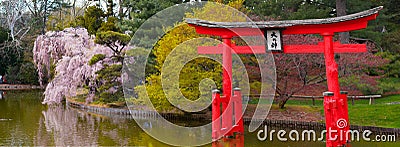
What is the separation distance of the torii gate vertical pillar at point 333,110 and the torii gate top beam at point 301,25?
0.20 meters

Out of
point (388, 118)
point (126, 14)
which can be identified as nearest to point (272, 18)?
point (388, 118)

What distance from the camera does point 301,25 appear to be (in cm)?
809

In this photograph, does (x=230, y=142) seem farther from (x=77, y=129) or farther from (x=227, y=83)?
(x=77, y=129)

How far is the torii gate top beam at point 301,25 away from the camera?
7594 mm

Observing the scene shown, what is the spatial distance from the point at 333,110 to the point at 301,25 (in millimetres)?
1591

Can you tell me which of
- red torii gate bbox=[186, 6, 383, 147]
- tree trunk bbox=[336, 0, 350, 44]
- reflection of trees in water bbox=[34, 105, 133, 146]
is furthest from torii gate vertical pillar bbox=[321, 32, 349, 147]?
tree trunk bbox=[336, 0, 350, 44]

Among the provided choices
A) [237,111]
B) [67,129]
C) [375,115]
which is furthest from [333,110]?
[67,129]

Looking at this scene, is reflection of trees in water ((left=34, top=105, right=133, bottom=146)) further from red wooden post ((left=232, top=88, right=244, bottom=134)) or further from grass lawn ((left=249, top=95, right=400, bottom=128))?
grass lawn ((left=249, top=95, right=400, bottom=128))

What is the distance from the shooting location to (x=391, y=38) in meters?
15.7

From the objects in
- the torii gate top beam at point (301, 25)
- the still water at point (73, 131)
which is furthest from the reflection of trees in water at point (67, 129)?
the torii gate top beam at point (301, 25)

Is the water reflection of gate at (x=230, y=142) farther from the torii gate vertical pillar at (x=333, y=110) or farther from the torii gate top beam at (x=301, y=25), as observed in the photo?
the torii gate top beam at (x=301, y=25)

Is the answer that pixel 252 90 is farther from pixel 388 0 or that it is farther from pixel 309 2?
pixel 388 0


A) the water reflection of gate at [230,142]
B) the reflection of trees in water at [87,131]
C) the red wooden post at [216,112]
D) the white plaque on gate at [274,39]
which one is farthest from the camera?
the reflection of trees in water at [87,131]

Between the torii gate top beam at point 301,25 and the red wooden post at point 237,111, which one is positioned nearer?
the torii gate top beam at point 301,25
